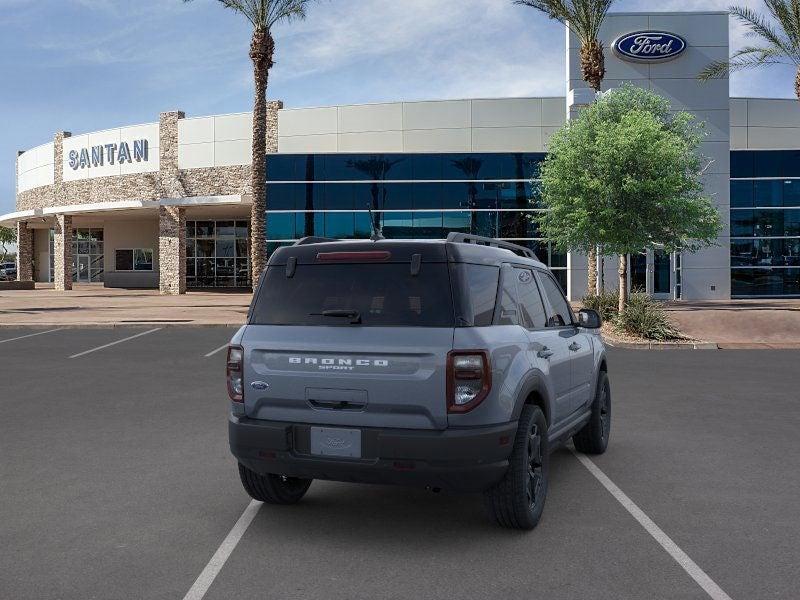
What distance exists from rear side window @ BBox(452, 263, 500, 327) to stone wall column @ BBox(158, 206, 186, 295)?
37.0 m

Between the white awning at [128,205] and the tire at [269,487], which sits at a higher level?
the white awning at [128,205]

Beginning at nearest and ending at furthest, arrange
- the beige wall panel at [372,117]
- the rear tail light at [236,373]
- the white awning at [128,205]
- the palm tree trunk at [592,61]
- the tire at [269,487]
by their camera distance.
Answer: the rear tail light at [236,373] → the tire at [269,487] → the palm tree trunk at [592,61] → the beige wall panel at [372,117] → the white awning at [128,205]

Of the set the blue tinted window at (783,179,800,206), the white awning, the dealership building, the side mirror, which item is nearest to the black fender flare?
the side mirror

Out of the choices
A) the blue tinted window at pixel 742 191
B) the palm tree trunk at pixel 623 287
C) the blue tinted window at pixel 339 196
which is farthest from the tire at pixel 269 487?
the blue tinted window at pixel 742 191

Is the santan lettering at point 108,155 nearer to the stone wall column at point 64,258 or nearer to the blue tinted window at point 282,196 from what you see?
the stone wall column at point 64,258

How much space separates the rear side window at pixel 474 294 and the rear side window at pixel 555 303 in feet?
3.67

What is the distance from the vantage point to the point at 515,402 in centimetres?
452

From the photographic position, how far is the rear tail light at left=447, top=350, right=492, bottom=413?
4.24m

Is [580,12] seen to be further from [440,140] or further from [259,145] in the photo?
[259,145]

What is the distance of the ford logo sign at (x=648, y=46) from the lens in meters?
32.1

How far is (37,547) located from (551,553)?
304 centimetres

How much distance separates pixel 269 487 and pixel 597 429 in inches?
121

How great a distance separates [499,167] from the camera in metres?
34.5

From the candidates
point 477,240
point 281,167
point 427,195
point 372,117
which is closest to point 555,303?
point 477,240
